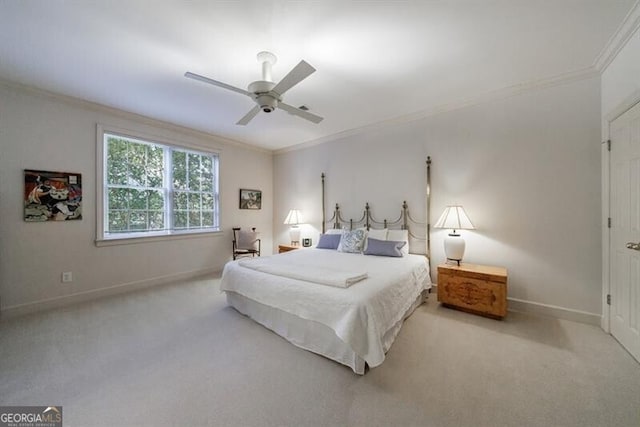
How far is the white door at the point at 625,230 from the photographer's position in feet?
Answer: 6.41

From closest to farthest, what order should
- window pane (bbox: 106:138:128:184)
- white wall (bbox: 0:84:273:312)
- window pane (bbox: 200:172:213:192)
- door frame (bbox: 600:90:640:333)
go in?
door frame (bbox: 600:90:640:333) < white wall (bbox: 0:84:273:312) < window pane (bbox: 106:138:128:184) < window pane (bbox: 200:172:213:192)

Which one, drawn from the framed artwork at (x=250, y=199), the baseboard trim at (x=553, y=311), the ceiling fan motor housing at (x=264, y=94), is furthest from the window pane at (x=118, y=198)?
the baseboard trim at (x=553, y=311)

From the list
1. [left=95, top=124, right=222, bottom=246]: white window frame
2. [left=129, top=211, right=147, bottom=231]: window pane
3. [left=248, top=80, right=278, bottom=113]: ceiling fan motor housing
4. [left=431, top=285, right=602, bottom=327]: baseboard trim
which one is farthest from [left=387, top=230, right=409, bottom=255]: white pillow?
[left=129, top=211, right=147, bottom=231]: window pane

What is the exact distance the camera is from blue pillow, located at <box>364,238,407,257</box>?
11.1 ft

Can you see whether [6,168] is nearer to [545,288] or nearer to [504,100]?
[504,100]

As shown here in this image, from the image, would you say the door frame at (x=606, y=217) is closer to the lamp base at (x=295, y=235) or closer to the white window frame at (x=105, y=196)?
the lamp base at (x=295, y=235)

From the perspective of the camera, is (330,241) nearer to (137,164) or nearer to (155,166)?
(155,166)

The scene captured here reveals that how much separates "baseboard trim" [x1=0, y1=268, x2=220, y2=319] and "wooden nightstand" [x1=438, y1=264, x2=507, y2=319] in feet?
13.9

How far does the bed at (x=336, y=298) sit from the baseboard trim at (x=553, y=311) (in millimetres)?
995

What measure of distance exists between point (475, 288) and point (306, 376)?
7.23ft

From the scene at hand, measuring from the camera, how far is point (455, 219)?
307cm

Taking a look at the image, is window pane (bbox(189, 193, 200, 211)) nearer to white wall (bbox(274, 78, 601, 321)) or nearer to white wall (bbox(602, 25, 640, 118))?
white wall (bbox(274, 78, 601, 321))

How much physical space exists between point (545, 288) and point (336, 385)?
2.78m

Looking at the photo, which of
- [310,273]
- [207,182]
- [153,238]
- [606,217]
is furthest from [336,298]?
[207,182]
